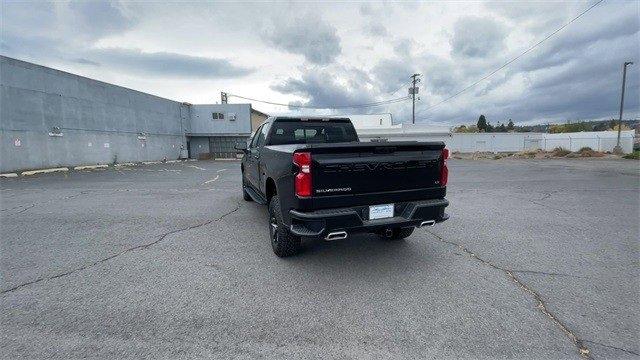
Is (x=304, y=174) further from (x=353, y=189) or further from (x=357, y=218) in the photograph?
(x=357, y=218)

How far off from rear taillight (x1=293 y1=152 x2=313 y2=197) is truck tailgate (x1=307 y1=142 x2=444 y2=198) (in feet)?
0.20

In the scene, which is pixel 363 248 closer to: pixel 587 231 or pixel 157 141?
pixel 587 231

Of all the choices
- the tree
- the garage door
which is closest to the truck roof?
the garage door

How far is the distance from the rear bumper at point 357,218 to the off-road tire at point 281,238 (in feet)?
1.50

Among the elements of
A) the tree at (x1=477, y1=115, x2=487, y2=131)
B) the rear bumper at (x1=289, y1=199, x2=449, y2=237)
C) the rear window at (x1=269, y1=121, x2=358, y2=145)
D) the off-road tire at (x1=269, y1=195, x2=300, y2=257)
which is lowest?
the off-road tire at (x1=269, y1=195, x2=300, y2=257)

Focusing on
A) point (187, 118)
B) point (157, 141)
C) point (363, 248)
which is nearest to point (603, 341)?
point (363, 248)

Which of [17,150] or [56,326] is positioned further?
[17,150]

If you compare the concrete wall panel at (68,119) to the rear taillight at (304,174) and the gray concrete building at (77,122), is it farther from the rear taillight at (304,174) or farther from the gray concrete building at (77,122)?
the rear taillight at (304,174)

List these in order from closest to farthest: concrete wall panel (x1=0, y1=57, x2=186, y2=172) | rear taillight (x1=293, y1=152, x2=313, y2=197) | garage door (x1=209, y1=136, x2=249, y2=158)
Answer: rear taillight (x1=293, y1=152, x2=313, y2=197)
concrete wall panel (x1=0, y1=57, x2=186, y2=172)
garage door (x1=209, y1=136, x2=249, y2=158)

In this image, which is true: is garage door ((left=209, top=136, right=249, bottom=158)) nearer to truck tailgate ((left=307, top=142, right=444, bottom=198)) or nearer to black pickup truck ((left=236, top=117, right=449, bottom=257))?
black pickup truck ((left=236, top=117, right=449, bottom=257))

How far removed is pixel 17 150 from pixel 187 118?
687 inches

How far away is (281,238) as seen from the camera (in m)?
3.84

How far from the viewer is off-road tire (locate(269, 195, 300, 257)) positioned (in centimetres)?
377

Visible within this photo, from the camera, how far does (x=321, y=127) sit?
551 centimetres
